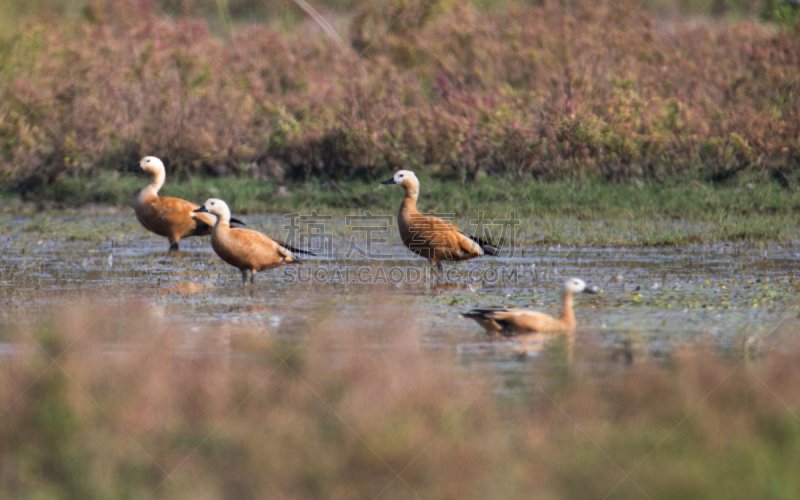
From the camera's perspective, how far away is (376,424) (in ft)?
17.0

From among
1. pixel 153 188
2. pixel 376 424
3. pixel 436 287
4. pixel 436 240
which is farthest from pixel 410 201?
pixel 376 424

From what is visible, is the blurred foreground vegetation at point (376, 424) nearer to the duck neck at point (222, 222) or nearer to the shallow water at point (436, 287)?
the shallow water at point (436, 287)

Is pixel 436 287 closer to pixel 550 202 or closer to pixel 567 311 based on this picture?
pixel 567 311

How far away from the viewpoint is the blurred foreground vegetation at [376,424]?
4.95 metres

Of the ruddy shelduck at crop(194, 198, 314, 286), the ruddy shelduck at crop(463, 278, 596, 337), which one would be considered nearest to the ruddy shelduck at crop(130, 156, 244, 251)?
the ruddy shelduck at crop(194, 198, 314, 286)

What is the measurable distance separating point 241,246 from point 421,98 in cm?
856

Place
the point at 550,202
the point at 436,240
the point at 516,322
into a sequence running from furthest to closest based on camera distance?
the point at 550,202, the point at 436,240, the point at 516,322

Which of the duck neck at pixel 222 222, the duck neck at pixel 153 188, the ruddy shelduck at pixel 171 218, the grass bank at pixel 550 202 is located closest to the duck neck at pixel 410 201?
the grass bank at pixel 550 202

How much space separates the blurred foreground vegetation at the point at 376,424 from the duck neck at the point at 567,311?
3.81 feet

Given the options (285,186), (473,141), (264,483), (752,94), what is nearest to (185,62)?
(285,186)

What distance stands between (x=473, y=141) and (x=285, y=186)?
290 cm

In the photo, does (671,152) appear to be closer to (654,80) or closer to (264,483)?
(654,80)

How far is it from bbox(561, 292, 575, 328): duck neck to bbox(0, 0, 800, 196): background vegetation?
7721 mm

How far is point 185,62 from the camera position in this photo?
19203 millimetres
